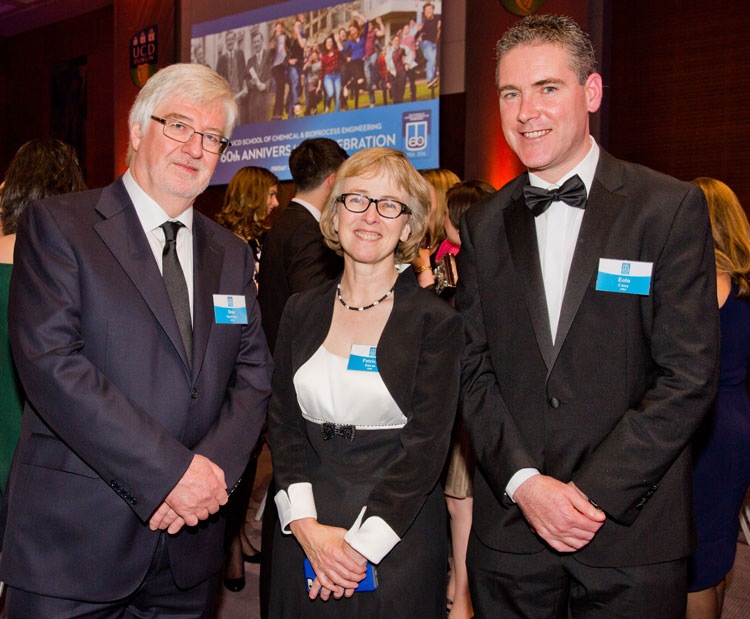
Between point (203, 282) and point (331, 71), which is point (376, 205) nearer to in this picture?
point (203, 282)

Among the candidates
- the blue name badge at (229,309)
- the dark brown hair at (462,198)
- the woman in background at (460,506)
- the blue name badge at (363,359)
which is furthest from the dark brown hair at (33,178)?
the dark brown hair at (462,198)

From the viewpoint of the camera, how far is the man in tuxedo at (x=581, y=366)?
1.70 m

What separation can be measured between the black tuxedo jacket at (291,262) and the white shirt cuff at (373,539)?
1417mm

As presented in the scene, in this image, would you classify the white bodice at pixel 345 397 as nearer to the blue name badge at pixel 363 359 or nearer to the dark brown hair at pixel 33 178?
the blue name badge at pixel 363 359

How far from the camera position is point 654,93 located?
20.2ft

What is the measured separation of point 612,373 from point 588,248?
1.06ft

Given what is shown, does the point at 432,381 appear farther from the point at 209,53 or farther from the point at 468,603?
the point at 209,53

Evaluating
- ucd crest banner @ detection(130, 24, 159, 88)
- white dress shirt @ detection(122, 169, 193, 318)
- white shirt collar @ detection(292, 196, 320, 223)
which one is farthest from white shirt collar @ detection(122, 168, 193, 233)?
ucd crest banner @ detection(130, 24, 159, 88)

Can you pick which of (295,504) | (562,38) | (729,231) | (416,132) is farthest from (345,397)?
(416,132)

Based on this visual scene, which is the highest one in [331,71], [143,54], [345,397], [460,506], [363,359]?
[143,54]

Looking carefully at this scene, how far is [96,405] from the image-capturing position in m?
1.64

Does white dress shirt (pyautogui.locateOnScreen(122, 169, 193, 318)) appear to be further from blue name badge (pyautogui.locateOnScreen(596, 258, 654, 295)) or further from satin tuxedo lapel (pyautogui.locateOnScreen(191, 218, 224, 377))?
blue name badge (pyautogui.locateOnScreen(596, 258, 654, 295))

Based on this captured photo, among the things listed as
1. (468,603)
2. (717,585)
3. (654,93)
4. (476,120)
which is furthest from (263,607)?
(654,93)

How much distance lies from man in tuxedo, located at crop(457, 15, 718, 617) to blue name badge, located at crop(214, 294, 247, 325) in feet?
2.27
